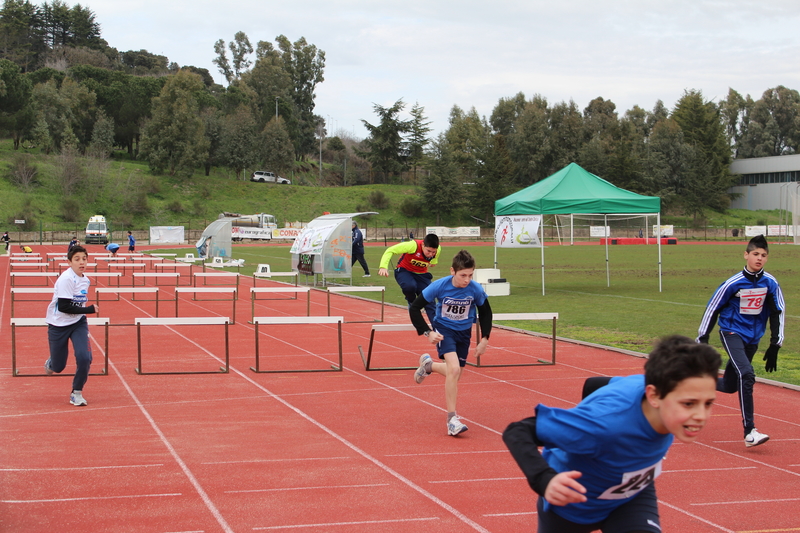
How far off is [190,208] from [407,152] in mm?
32677

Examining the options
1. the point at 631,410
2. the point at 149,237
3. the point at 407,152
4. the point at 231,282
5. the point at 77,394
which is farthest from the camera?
the point at 407,152

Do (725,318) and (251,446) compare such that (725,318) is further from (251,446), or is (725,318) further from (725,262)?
(725,262)

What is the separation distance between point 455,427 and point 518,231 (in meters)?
15.5

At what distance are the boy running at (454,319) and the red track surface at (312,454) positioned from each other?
0.48 metres

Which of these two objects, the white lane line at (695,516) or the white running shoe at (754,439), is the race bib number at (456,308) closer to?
the white lane line at (695,516)

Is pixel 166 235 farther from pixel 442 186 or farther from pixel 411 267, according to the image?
pixel 411 267

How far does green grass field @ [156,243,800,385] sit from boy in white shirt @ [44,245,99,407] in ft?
26.8

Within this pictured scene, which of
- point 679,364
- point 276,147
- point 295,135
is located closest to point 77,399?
point 679,364

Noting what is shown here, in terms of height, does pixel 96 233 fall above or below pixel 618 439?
above

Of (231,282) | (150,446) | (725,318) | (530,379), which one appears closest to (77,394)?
(150,446)

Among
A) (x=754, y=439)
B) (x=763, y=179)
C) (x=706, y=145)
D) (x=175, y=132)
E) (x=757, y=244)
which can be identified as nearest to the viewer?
(x=754, y=439)

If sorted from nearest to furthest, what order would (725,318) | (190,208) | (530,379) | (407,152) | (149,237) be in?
(725,318) → (530,379) → (149,237) → (190,208) → (407,152)

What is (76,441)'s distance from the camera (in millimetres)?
6910

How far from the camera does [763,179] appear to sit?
91.9m
